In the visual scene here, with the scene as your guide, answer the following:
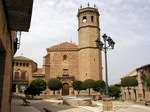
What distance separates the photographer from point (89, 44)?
1683 inches

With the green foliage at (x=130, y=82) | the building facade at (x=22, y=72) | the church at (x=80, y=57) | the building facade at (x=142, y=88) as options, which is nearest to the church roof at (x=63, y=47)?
the church at (x=80, y=57)

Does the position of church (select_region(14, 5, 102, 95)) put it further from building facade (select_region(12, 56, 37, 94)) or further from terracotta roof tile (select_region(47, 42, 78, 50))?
building facade (select_region(12, 56, 37, 94))

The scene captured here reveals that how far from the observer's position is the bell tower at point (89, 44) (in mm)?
41625

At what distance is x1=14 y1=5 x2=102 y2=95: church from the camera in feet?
138

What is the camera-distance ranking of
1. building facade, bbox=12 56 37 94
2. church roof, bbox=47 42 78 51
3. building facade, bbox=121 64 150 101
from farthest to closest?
building facade, bbox=12 56 37 94 → church roof, bbox=47 42 78 51 → building facade, bbox=121 64 150 101

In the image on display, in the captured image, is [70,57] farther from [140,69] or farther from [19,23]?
[19,23]

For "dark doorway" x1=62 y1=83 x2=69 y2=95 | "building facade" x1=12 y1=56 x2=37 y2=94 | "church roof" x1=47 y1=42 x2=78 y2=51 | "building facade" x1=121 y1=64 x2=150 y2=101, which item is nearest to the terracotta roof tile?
"church roof" x1=47 y1=42 x2=78 y2=51

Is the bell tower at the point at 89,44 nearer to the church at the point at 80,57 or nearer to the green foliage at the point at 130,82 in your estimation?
the church at the point at 80,57

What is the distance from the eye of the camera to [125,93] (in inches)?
1802

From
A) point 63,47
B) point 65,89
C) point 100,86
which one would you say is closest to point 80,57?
point 63,47

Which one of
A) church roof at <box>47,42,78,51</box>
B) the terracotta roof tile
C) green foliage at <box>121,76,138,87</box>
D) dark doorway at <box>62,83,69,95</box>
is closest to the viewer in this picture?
green foliage at <box>121,76,138,87</box>

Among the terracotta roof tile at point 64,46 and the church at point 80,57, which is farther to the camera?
the terracotta roof tile at point 64,46

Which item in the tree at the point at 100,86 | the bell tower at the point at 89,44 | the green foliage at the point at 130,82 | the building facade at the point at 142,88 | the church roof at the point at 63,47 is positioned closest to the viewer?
the green foliage at the point at 130,82

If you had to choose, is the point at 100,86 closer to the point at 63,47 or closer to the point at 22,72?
the point at 63,47
